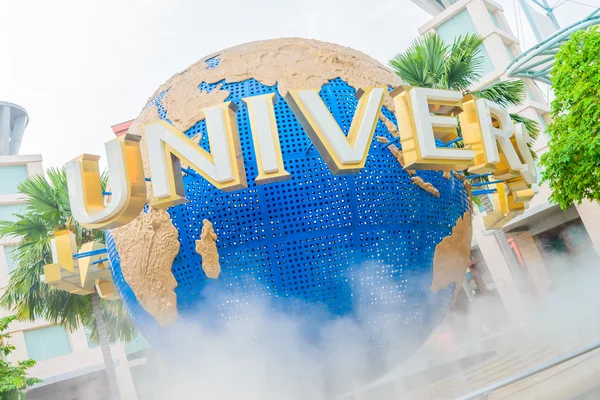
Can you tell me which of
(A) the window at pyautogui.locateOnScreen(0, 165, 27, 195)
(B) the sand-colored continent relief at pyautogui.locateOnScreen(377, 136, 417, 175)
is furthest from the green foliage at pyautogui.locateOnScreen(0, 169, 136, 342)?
(A) the window at pyautogui.locateOnScreen(0, 165, 27, 195)

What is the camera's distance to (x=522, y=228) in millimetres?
26359

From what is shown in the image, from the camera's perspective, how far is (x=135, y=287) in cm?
577

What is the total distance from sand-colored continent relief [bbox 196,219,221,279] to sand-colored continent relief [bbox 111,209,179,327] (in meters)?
0.28

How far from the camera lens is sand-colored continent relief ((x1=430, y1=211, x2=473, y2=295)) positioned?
5.87 metres

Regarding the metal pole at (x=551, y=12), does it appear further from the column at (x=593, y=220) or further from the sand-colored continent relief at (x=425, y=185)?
the sand-colored continent relief at (x=425, y=185)

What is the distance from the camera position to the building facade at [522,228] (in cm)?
2323

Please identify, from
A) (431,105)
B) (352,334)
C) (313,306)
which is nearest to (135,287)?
(313,306)

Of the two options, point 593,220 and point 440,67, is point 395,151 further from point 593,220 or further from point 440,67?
point 593,220

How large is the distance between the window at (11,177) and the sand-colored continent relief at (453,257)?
2420cm

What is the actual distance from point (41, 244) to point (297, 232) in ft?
29.4

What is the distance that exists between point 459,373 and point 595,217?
14101 mm

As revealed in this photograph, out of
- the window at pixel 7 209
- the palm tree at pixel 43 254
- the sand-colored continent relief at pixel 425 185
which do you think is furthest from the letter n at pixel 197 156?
the window at pixel 7 209

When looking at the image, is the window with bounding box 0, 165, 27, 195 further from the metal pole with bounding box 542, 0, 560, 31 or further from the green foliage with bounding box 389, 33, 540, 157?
the metal pole with bounding box 542, 0, 560, 31

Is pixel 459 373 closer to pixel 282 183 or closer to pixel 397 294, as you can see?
pixel 397 294
